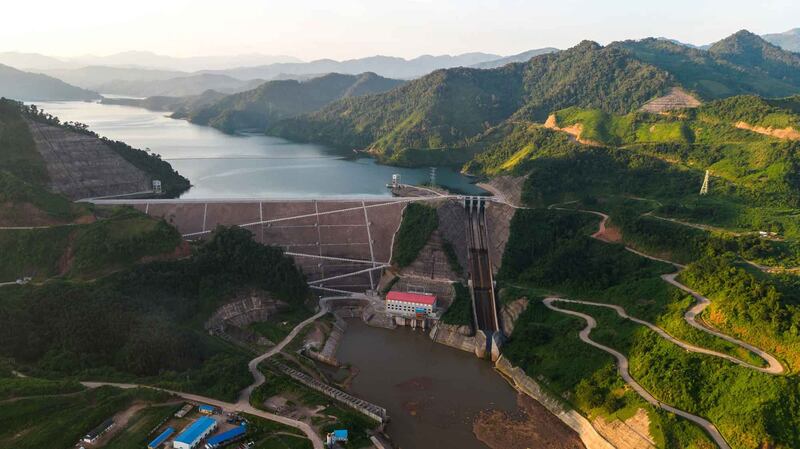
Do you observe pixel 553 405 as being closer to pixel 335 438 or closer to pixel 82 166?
pixel 335 438

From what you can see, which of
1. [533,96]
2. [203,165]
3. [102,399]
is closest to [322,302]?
[102,399]

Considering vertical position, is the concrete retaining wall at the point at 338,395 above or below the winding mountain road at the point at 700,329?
below

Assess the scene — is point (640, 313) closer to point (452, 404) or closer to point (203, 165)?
point (452, 404)

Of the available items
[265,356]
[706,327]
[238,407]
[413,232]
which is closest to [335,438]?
[238,407]

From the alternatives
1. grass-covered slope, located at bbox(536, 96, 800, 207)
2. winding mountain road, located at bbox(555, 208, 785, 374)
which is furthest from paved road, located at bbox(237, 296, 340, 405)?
grass-covered slope, located at bbox(536, 96, 800, 207)

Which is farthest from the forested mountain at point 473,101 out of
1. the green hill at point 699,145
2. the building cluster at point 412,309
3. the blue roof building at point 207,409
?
the blue roof building at point 207,409

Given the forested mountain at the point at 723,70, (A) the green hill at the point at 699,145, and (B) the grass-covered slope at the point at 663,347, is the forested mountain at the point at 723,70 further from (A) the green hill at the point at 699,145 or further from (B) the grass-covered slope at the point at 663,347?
(B) the grass-covered slope at the point at 663,347

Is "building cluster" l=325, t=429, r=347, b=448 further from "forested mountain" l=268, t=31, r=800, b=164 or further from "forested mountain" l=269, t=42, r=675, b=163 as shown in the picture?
"forested mountain" l=269, t=42, r=675, b=163
